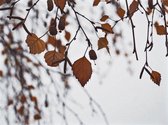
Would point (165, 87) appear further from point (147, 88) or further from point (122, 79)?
point (122, 79)

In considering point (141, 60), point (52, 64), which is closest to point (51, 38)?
point (52, 64)

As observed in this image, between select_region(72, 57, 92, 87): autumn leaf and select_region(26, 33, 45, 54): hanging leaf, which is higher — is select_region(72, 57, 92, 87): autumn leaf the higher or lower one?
the lower one

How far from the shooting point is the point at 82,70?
16.3 inches

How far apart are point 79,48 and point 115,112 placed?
Answer: 3.24ft

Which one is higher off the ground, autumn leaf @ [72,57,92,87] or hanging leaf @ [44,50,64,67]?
hanging leaf @ [44,50,64,67]

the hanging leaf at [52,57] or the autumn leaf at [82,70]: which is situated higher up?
the hanging leaf at [52,57]

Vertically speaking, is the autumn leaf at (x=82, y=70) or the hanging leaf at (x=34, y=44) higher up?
the hanging leaf at (x=34, y=44)

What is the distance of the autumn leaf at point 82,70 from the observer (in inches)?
16.3

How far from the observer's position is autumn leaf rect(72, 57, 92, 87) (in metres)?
0.41

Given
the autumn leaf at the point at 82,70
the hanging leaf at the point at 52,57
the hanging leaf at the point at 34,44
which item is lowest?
the autumn leaf at the point at 82,70

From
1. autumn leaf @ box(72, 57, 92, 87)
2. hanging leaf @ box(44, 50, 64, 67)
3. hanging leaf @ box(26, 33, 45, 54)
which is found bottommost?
autumn leaf @ box(72, 57, 92, 87)

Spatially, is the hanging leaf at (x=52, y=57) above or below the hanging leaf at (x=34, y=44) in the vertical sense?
below

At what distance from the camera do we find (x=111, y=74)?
321 cm

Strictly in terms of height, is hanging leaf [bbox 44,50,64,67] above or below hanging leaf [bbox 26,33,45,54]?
below
